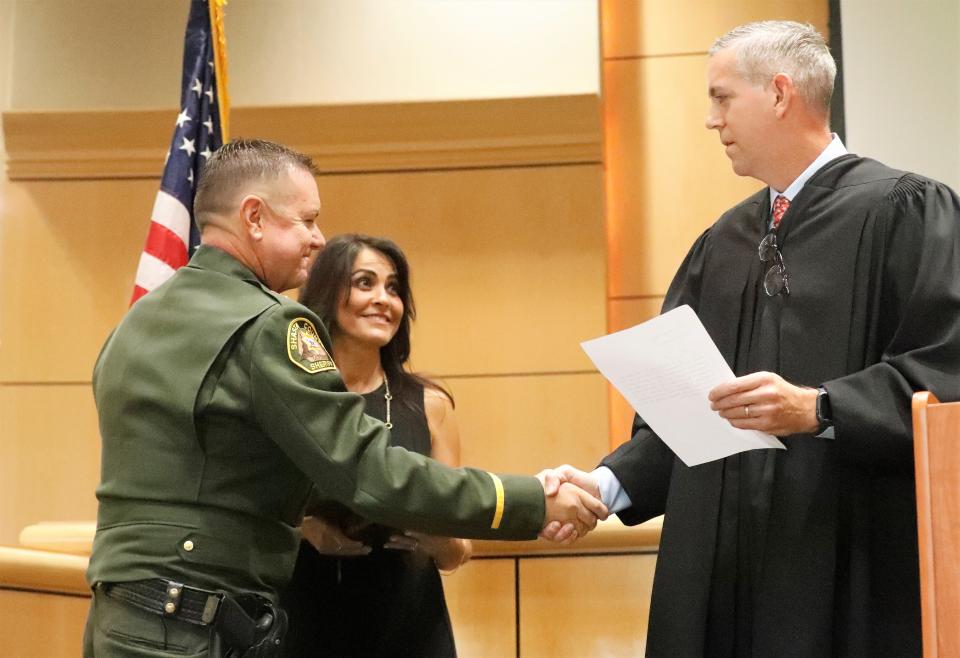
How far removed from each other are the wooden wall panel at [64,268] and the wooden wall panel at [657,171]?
213 cm

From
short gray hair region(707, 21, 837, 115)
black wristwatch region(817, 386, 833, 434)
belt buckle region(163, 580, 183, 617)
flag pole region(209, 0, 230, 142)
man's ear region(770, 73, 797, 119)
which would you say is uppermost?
flag pole region(209, 0, 230, 142)

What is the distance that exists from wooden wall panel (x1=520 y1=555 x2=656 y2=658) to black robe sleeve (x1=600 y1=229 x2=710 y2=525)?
106 cm

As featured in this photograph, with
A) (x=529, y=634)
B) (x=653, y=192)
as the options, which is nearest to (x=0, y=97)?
(x=653, y=192)

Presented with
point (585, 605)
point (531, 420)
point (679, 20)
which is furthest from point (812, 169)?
point (679, 20)

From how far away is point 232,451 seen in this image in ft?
7.18

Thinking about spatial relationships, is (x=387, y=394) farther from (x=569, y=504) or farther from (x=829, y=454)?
(x=829, y=454)

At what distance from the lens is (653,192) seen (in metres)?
5.16

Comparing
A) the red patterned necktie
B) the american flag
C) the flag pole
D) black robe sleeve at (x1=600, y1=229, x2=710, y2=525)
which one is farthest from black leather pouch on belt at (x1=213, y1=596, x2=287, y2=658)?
the flag pole

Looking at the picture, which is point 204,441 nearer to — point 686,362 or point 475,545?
point 686,362

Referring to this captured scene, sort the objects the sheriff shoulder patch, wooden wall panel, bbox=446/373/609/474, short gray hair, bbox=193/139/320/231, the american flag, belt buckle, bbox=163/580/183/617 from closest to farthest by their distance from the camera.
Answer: belt buckle, bbox=163/580/183/617
the sheriff shoulder patch
short gray hair, bbox=193/139/320/231
the american flag
wooden wall panel, bbox=446/373/609/474

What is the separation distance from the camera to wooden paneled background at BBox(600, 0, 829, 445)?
5125 mm

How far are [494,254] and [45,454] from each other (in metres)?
2.21

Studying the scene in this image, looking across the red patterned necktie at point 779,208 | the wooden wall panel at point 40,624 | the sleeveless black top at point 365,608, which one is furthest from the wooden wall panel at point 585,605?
the red patterned necktie at point 779,208

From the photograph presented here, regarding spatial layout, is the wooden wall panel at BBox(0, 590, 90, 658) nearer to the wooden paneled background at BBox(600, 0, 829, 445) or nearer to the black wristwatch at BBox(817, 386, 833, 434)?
the black wristwatch at BBox(817, 386, 833, 434)
